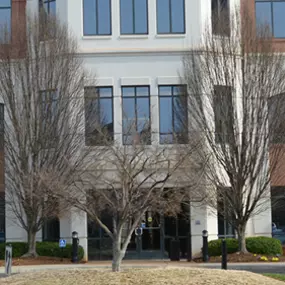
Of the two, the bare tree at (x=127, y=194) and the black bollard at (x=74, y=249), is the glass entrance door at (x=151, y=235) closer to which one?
the black bollard at (x=74, y=249)

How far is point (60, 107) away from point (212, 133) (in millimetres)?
5984

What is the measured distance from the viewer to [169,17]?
30328 millimetres

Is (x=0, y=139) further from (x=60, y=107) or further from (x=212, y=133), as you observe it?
(x=212, y=133)

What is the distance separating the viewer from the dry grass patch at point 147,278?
15.3m

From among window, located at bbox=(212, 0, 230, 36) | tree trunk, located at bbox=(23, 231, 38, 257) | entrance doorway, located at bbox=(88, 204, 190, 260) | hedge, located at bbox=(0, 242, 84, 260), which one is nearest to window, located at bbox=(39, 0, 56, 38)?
window, located at bbox=(212, 0, 230, 36)

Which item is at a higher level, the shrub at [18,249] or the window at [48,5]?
the window at [48,5]

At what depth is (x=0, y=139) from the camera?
29.5 meters

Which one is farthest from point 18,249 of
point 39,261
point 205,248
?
point 205,248

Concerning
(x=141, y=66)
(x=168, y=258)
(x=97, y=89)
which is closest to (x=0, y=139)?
(x=97, y=89)

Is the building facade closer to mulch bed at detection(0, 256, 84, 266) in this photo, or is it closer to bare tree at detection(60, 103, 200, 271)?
mulch bed at detection(0, 256, 84, 266)

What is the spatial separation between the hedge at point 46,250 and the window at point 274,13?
12.6 meters

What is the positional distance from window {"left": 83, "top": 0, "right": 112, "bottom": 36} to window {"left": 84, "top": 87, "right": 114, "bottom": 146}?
2.46 m

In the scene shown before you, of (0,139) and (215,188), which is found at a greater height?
(0,139)

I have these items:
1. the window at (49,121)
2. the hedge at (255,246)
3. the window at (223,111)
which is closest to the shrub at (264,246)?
the hedge at (255,246)
